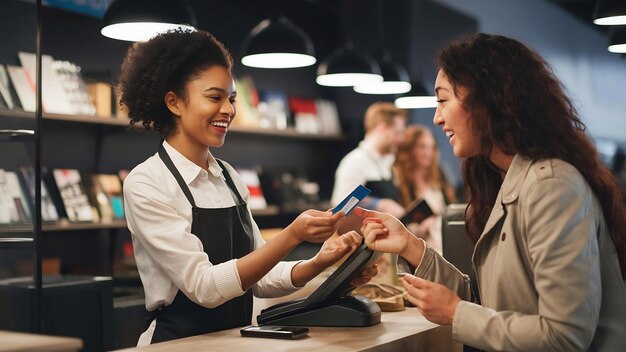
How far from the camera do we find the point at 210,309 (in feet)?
8.14

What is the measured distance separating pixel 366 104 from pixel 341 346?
22.8 feet

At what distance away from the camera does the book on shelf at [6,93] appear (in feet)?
13.0

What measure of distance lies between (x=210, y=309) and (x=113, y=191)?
3337 millimetres

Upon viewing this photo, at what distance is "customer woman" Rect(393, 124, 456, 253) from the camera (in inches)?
273

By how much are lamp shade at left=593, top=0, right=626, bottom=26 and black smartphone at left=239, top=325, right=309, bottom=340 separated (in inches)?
112

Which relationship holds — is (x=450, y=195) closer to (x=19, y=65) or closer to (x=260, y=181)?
(x=260, y=181)

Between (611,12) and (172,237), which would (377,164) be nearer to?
(611,12)

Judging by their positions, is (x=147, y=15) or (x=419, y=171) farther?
(x=419, y=171)

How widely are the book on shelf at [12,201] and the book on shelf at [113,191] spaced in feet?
5.15

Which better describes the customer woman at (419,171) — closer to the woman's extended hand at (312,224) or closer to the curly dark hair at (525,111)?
the woman's extended hand at (312,224)

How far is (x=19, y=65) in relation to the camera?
3867mm

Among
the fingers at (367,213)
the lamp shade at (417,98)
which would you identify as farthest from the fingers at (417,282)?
the lamp shade at (417,98)

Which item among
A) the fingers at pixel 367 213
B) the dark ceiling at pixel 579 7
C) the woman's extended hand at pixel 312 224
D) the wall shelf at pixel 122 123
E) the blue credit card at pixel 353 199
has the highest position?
the dark ceiling at pixel 579 7

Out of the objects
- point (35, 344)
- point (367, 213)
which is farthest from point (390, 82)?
point (35, 344)
